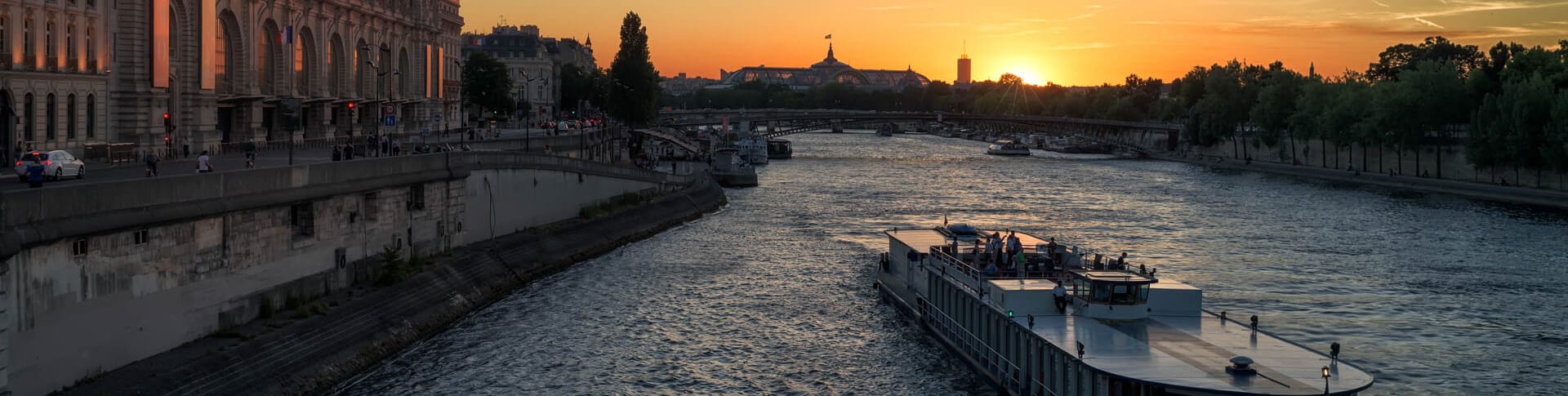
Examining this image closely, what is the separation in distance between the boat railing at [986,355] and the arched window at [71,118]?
28.2 meters

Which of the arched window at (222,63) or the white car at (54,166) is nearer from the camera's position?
the white car at (54,166)

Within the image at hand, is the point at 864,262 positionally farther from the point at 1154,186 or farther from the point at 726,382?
the point at 1154,186

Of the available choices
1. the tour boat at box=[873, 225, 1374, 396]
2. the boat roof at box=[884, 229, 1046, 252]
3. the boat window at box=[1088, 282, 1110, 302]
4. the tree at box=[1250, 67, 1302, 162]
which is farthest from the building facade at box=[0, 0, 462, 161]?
the tree at box=[1250, 67, 1302, 162]

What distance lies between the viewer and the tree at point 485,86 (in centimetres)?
13875

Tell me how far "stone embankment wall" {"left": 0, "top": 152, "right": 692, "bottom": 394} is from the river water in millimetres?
3500

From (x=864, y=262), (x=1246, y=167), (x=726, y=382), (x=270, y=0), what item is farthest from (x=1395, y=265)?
(x=1246, y=167)

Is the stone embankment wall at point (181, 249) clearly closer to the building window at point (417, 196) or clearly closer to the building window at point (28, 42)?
the building window at point (417, 196)

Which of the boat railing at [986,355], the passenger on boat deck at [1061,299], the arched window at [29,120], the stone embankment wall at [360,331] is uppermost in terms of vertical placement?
the arched window at [29,120]

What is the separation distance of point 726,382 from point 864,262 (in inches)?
915

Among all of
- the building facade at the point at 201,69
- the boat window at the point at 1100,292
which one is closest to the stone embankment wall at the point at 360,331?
the building facade at the point at 201,69

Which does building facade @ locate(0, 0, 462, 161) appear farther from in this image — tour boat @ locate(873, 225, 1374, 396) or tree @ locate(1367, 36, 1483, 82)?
tree @ locate(1367, 36, 1483, 82)

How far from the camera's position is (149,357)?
2822 cm

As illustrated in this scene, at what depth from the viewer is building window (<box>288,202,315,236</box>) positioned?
36.4 metres

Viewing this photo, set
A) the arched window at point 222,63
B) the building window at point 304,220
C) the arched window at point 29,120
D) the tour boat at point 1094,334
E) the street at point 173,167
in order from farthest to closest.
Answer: the arched window at point 222,63
the arched window at point 29,120
the building window at point 304,220
the street at point 173,167
the tour boat at point 1094,334
